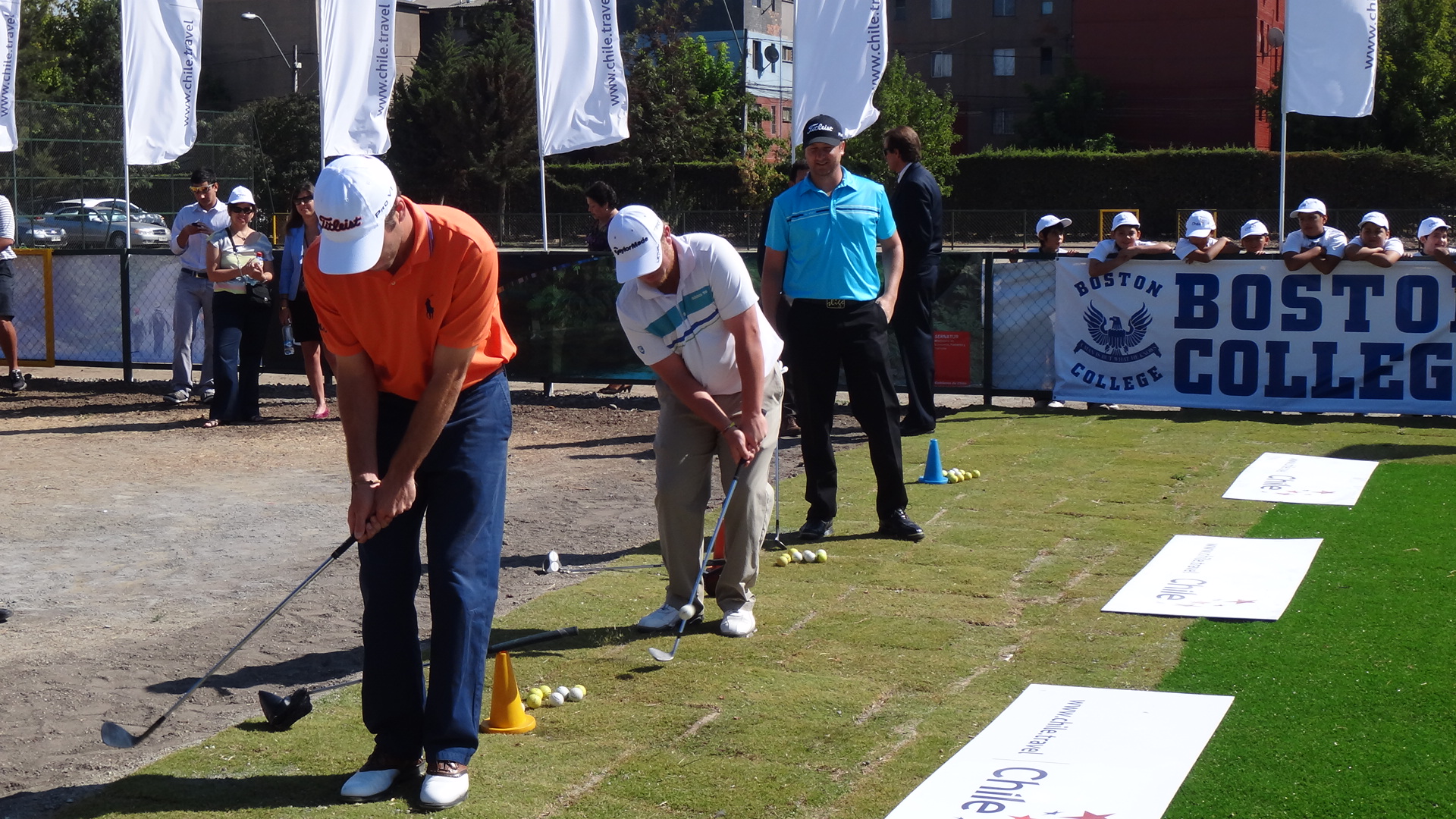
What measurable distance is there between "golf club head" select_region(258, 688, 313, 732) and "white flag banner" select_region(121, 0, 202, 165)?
1267cm

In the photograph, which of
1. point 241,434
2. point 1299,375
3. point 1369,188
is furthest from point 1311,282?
point 1369,188

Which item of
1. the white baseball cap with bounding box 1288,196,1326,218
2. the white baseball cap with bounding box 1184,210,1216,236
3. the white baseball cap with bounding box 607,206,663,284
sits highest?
the white baseball cap with bounding box 1288,196,1326,218

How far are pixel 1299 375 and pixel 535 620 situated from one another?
791cm

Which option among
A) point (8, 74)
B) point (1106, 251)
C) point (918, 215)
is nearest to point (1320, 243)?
point (1106, 251)

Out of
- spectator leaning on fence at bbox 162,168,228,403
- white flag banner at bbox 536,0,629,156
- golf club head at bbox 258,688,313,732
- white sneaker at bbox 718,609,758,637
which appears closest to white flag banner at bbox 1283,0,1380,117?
white flag banner at bbox 536,0,629,156

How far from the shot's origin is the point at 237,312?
38.7ft

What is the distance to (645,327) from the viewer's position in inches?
207

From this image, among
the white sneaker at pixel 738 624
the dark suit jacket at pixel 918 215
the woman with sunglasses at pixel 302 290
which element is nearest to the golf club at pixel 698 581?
the white sneaker at pixel 738 624

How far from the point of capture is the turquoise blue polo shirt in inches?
274

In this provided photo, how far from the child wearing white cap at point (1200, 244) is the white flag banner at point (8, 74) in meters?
12.3

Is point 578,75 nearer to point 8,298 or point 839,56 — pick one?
point 839,56

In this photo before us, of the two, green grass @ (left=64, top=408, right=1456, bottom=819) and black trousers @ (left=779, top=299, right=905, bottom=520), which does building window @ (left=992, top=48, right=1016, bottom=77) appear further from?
black trousers @ (left=779, top=299, right=905, bottom=520)

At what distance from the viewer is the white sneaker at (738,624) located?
A: 214 inches

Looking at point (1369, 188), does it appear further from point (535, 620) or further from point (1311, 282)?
point (535, 620)
